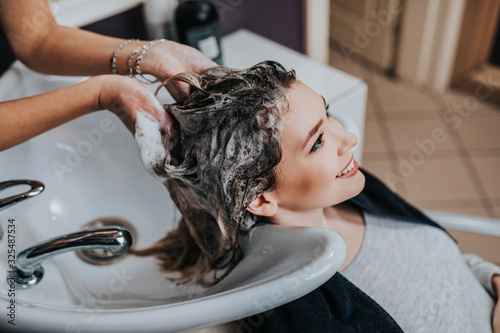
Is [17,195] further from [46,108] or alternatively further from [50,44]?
[50,44]

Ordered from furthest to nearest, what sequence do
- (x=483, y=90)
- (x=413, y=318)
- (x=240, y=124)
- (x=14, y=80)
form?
(x=483, y=90) → (x=14, y=80) → (x=413, y=318) → (x=240, y=124)

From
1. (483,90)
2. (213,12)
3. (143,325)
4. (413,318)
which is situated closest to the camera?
(143,325)

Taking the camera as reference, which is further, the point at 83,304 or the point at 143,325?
the point at 83,304

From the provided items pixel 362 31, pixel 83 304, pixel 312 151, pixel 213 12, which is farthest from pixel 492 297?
pixel 362 31

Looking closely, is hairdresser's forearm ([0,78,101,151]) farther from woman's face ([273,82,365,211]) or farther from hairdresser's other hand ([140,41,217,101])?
woman's face ([273,82,365,211])

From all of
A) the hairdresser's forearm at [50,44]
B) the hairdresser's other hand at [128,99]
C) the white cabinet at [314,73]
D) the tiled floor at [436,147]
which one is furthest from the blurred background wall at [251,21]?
the tiled floor at [436,147]

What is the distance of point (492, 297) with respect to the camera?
90 cm

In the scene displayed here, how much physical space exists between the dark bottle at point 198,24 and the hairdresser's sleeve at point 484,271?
2.58ft

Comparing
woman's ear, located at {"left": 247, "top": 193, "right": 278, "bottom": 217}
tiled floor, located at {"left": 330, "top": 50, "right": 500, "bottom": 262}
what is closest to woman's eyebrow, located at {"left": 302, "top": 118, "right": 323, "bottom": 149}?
woman's ear, located at {"left": 247, "top": 193, "right": 278, "bottom": 217}

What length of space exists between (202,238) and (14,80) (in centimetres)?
48

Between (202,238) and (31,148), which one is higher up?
(31,148)

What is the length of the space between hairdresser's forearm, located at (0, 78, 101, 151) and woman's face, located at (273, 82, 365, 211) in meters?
0.29

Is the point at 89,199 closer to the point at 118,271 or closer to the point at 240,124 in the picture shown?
the point at 118,271

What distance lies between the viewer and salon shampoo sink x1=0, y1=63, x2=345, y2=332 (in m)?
0.48
